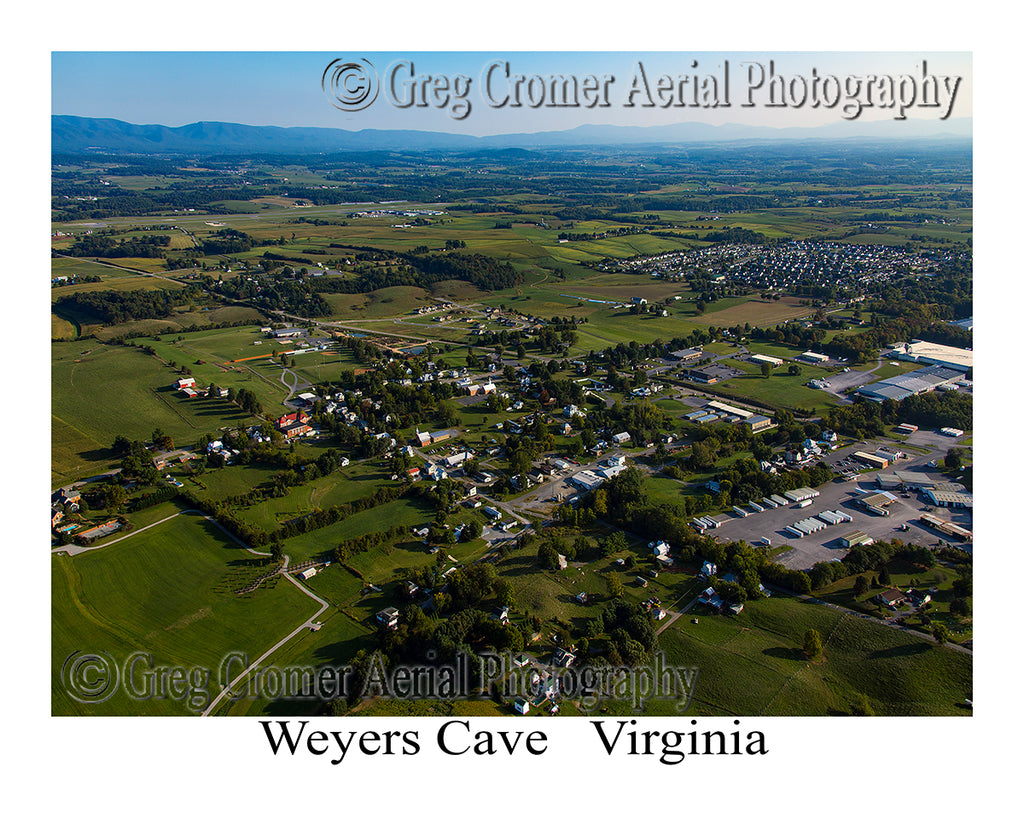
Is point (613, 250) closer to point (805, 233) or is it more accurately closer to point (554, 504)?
point (805, 233)

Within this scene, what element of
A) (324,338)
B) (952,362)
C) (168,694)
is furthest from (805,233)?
(168,694)

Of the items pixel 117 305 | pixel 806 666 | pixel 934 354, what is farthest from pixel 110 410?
pixel 934 354

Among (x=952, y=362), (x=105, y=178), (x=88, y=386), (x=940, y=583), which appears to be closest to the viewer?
(x=940, y=583)

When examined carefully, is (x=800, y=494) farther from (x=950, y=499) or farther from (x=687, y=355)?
(x=687, y=355)

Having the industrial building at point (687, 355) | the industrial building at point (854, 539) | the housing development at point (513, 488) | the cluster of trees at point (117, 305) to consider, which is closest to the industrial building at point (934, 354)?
the housing development at point (513, 488)

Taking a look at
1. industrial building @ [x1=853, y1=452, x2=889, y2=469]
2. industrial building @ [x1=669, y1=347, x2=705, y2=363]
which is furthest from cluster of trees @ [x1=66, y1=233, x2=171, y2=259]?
industrial building @ [x1=853, y1=452, x2=889, y2=469]

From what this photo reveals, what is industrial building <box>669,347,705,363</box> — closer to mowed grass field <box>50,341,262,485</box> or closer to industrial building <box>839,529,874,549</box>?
industrial building <box>839,529,874,549</box>

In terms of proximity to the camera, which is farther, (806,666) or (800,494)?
(800,494)

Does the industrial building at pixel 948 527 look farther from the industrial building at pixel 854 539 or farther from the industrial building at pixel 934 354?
the industrial building at pixel 934 354
